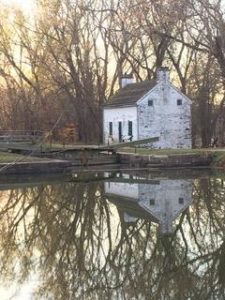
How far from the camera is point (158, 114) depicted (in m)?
39.8

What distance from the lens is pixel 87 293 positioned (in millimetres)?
9336

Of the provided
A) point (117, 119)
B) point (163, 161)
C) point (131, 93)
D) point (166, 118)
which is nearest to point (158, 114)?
point (166, 118)

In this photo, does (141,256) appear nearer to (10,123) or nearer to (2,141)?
(2,141)

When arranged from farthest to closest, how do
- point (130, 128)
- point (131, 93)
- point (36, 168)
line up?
point (131, 93)
point (130, 128)
point (36, 168)

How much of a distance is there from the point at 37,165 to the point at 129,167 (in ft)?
20.5

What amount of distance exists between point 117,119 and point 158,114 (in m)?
3.62

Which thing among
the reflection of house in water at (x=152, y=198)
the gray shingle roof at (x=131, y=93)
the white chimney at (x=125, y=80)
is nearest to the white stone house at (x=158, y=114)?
the gray shingle roof at (x=131, y=93)

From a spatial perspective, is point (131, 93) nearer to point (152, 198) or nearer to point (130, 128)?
point (130, 128)

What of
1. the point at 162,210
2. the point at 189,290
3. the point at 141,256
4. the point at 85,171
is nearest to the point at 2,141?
the point at 85,171

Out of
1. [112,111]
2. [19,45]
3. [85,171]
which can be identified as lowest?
[85,171]

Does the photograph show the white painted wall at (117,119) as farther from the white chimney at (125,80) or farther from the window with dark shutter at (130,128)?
the white chimney at (125,80)

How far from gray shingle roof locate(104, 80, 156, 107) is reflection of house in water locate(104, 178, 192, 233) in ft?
45.9

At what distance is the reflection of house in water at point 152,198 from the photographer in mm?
16547

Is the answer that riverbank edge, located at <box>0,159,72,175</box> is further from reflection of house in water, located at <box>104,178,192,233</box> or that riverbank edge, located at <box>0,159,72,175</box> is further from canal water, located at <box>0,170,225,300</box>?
canal water, located at <box>0,170,225,300</box>
